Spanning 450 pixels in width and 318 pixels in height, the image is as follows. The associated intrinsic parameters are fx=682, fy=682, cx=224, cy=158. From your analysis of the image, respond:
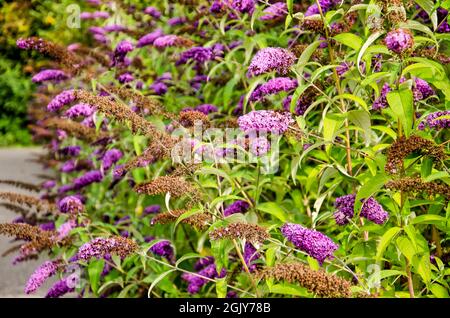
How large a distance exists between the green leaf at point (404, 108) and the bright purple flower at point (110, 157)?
6.07 feet

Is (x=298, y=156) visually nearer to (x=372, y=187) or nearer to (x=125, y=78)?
(x=372, y=187)

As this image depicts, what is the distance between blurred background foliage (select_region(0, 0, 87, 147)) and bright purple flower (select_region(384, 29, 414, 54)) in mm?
11055

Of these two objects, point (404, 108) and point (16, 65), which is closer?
point (404, 108)

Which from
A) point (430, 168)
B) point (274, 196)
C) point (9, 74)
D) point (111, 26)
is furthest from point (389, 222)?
point (9, 74)

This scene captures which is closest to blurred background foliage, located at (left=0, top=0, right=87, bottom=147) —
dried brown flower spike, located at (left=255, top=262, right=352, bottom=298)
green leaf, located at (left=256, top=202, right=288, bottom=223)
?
green leaf, located at (left=256, top=202, right=288, bottom=223)

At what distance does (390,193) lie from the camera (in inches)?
79.9

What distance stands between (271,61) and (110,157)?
1653 millimetres

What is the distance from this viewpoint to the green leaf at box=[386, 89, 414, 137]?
1893 mm

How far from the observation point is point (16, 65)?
43.2 ft

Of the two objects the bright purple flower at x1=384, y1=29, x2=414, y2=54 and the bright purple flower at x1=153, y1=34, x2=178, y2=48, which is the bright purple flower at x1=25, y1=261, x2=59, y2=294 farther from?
the bright purple flower at x1=384, y1=29, x2=414, y2=54

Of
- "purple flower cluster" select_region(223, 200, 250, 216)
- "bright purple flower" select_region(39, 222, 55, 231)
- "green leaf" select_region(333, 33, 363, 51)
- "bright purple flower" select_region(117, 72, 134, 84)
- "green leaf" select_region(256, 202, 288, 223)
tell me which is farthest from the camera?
"bright purple flower" select_region(39, 222, 55, 231)

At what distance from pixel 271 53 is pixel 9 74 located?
11597 mm

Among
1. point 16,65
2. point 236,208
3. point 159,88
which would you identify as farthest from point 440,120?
point 16,65
